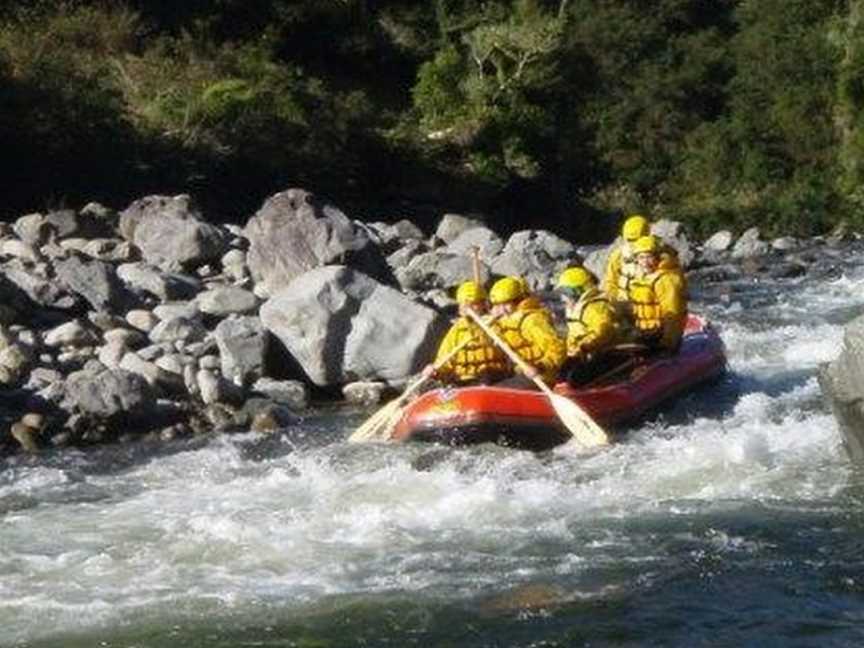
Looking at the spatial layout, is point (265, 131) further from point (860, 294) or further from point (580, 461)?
point (580, 461)

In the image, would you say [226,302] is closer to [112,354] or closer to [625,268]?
[112,354]

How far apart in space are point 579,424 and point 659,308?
219 centimetres

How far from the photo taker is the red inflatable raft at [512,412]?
1162 centimetres

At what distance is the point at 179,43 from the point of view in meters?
30.5

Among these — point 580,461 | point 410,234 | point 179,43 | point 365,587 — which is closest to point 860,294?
point 410,234

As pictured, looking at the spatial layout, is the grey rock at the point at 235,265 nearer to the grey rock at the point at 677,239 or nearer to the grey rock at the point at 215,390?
the grey rock at the point at 215,390

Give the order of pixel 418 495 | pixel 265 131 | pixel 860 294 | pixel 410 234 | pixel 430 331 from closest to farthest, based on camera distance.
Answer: pixel 418 495 → pixel 430 331 → pixel 860 294 → pixel 410 234 → pixel 265 131

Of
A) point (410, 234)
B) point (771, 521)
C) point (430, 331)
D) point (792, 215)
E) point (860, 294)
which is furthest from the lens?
point (792, 215)

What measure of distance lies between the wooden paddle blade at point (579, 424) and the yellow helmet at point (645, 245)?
2.61 m

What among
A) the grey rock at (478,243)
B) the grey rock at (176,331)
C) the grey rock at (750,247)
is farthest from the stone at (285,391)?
the grey rock at (750,247)

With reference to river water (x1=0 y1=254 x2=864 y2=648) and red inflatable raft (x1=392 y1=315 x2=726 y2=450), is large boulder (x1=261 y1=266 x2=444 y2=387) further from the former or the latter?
red inflatable raft (x1=392 y1=315 x2=726 y2=450)

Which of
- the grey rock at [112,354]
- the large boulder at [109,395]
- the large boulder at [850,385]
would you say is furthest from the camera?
the grey rock at [112,354]

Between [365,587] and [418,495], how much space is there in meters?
1.87

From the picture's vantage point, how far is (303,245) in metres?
17.1
